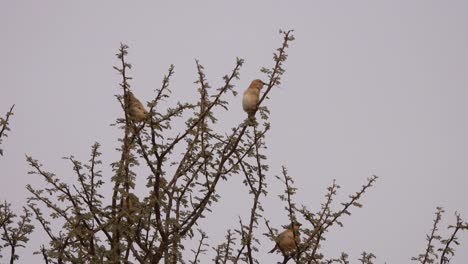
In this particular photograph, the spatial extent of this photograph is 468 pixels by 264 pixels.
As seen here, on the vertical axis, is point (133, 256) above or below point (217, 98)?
below

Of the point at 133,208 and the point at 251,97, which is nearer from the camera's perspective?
the point at 133,208

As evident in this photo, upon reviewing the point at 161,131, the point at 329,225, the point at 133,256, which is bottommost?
the point at 133,256

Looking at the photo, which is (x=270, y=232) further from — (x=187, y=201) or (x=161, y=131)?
(x=161, y=131)

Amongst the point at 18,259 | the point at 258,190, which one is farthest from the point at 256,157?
the point at 18,259

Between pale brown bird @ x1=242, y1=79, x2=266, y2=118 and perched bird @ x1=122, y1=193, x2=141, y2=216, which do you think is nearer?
perched bird @ x1=122, y1=193, x2=141, y2=216

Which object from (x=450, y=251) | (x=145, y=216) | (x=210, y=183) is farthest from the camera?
(x=210, y=183)

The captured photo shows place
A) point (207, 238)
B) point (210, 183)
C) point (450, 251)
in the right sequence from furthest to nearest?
point (207, 238) < point (210, 183) < point (450, 251)

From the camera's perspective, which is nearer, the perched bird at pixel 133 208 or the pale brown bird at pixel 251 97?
the perched bird at pixel 133 208

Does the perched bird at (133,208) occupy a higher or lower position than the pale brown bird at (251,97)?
lower

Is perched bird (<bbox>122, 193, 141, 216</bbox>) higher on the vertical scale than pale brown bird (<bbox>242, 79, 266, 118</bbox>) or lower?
lower

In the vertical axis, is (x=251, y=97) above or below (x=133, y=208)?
above

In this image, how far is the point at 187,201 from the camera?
15.7ft

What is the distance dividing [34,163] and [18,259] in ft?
3.47

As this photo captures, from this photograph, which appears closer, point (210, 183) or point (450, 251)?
point (450, 251)
